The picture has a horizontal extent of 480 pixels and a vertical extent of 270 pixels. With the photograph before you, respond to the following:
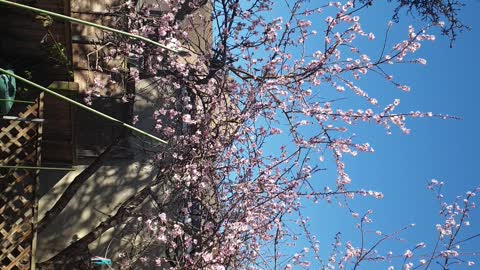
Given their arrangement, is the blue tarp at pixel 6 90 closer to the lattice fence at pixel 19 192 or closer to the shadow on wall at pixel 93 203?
the lattice fence at pixel 19 192

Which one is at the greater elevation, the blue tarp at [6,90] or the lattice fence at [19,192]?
the blue tarp at [6,90]

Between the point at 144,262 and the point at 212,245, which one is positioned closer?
the point at 212,245

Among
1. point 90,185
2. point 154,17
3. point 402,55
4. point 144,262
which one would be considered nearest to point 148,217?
point 144,262

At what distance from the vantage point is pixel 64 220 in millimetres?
9453

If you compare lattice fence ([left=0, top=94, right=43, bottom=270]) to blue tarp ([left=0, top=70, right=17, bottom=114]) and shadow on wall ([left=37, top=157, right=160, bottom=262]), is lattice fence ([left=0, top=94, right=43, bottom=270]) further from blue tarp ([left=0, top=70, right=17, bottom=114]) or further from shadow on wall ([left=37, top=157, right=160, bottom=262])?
shadow on wall ([left=37, top=157, right=160, bottom=262])

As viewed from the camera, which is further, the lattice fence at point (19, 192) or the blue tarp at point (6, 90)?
the lattice fence at point (19, 192)

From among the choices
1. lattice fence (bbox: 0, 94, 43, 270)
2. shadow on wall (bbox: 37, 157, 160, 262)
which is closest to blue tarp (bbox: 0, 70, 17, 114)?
lattice fence (bbox: 0, 94, 43, 270)

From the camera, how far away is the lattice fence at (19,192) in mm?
6518

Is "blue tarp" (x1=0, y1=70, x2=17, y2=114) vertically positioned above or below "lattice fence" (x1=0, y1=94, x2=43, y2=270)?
above

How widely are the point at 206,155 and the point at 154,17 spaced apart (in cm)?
221

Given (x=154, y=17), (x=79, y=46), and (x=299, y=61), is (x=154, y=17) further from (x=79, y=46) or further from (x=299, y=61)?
(x=299, y=61)

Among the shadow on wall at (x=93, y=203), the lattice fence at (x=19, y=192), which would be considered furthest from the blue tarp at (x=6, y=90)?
the shadow on wall at (x=93, y=203)

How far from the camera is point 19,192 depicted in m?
6.83

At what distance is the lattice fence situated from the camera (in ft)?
21.4
